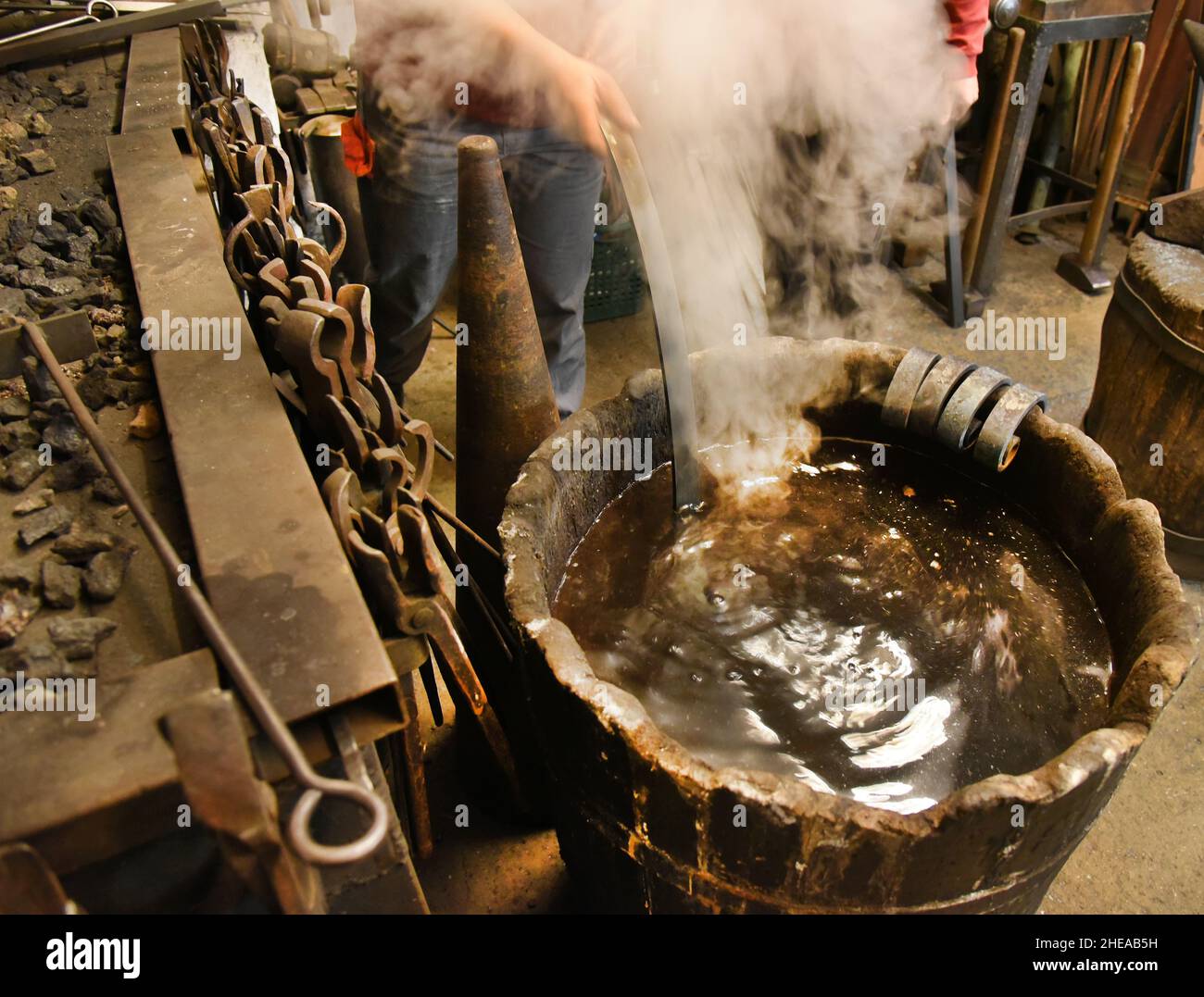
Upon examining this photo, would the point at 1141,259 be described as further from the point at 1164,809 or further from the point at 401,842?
the point at 401,842

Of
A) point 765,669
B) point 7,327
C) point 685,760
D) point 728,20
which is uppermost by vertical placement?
point 728,20

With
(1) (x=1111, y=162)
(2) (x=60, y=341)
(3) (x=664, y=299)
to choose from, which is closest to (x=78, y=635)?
(2) (x=60, y=341)

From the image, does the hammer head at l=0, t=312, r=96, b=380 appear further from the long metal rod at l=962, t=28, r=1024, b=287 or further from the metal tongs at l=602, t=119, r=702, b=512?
the long metal rod at l=962, t=28, r=1024, b=287

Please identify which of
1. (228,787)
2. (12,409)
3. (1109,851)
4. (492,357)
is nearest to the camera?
(228,787)

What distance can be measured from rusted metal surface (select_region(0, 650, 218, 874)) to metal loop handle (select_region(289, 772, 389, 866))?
0.19 metres

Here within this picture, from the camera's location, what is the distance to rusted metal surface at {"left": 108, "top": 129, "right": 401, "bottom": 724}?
45.8 inches

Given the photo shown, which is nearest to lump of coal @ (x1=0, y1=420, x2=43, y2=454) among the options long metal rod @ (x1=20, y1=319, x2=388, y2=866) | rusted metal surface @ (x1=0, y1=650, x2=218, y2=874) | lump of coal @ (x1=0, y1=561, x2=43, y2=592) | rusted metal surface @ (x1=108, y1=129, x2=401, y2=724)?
rusted metal surface @ (x1=108, y1=129, x2=401, y2=724)

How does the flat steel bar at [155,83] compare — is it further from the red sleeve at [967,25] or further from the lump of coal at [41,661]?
the red sleeve at [967,25]

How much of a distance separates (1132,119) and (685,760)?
5616 millimetres

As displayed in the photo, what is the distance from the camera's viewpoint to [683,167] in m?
4.20

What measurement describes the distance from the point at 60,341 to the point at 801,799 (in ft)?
5.67

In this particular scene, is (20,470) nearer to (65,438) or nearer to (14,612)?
(65,438)

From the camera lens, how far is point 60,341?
1893 mm
